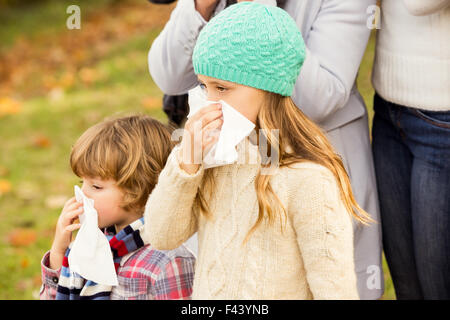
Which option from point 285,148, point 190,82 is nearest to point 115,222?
point 190,82

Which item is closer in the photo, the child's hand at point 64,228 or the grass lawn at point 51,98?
the child's hand at point 64,228

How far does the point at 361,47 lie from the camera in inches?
82.5

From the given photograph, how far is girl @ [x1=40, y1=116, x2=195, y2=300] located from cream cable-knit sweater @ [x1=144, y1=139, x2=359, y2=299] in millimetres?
220

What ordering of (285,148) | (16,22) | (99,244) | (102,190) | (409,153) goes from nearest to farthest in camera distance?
(285,148)
(99,244)
(102,190)
(409,153)
(16,22)

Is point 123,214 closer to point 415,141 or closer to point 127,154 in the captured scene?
point 127,154

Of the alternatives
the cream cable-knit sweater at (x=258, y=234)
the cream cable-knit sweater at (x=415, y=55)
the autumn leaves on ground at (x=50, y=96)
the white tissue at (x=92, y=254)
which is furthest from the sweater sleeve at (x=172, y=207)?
the cream cable-knit sweater at (x=415, y=55)

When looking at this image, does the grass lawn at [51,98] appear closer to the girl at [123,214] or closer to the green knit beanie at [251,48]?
the girl at [123,214]

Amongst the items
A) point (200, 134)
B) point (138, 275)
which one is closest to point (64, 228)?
point (138, 275)

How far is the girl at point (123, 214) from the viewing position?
2154mm

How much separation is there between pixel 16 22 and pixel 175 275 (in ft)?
25.4

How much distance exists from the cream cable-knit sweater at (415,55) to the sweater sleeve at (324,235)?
585 millimetres

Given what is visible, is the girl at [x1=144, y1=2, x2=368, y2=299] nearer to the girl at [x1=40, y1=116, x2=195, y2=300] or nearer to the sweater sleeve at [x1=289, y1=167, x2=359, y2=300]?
the sweater sleeve at [x1=289, y1=167, x2=359, y2=300]
